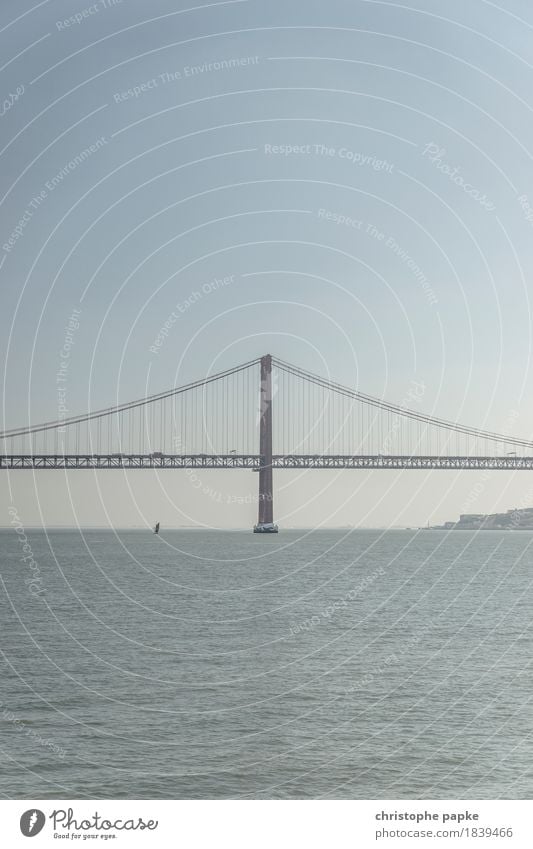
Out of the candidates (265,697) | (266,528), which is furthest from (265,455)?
(265,697)

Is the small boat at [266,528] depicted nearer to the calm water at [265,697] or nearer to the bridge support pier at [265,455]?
the bridge support pier at [265,455]

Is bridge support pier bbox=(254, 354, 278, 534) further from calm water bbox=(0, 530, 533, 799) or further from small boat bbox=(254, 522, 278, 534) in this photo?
calm water bbox=(0, 530, 533, 799)

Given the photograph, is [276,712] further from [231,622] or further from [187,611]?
[187,611]

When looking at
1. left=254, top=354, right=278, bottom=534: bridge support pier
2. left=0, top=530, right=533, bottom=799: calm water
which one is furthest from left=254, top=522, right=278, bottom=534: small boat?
left=0, top=530, right=533, bottom=799: calm water

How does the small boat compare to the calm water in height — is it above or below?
above

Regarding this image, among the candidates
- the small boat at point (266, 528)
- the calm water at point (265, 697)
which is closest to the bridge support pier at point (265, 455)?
Answer: the small boat at point (266, 528)

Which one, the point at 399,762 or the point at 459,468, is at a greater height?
the point at 459,468

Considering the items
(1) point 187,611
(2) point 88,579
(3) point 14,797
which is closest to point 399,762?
(3) point 14,797
